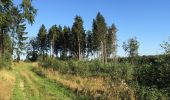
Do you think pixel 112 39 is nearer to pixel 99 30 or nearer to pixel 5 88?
pixel 99 30

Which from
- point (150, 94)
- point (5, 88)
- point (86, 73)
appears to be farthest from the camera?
point (86, 73)

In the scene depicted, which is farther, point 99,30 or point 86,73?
point 99,30


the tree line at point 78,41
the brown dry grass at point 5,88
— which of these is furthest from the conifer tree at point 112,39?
the brown dry grass at point 5,88

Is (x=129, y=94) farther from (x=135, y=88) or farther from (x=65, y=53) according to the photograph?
(x=65, y=53)

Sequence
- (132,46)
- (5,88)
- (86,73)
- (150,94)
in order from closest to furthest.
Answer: (150,94) → (5,88) → (86,73) → (132,46)

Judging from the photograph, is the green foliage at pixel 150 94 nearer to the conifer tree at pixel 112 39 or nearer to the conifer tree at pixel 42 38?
the conifer tree at pixel 112 39

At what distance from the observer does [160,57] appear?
1681 cm

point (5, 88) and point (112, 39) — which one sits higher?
point (112, 39)

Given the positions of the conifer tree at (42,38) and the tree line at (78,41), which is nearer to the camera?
the tree line at (78,41)

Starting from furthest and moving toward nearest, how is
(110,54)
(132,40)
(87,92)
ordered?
(110,54) < (132,40) < (87,92)

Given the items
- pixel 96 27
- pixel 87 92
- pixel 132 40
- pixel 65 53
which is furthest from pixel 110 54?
pixel 87 92

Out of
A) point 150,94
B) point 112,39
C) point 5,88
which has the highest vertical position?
point 112,39

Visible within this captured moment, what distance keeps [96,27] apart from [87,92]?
76096 millimetres

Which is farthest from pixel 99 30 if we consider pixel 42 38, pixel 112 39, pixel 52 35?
pixel 42 38
